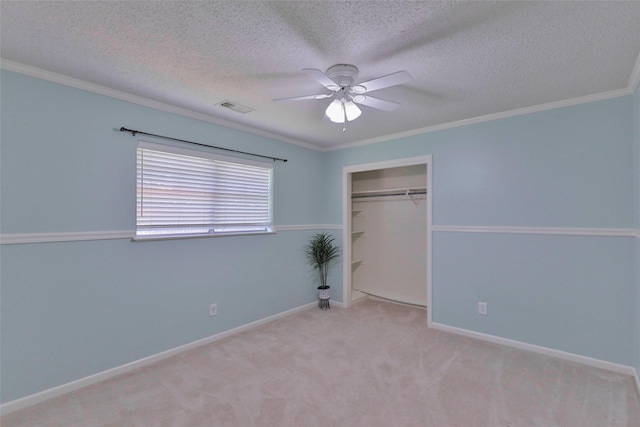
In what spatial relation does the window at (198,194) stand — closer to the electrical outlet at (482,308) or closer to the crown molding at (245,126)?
the crown molding at (245,126)

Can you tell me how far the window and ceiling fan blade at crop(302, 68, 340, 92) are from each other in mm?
1741

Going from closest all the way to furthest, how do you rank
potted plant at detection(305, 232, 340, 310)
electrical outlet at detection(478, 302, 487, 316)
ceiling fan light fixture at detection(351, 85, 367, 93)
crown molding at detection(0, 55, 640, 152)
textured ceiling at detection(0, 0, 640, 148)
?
textured ceiling at detection(0, 0, 640, 148), ceiling fan light fixture at detection(351, 85, 367, 93), crown molding at detection(0, 55, 640, 152), electrical outlet at detection(478, 302, 487, 316), potted plant at detection(305, 232, 340, 310)

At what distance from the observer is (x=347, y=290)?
4.45m

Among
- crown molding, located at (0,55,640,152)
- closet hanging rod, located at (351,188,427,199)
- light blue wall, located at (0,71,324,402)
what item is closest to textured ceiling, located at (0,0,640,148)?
crown molding, located at (0,55,640,152)

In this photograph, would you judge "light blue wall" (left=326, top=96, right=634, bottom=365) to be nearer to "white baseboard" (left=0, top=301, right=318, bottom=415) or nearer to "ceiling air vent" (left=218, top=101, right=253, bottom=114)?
"ceiling air vent" (left=218, top=101, right=253, bottom=114)

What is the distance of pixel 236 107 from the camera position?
2955mm

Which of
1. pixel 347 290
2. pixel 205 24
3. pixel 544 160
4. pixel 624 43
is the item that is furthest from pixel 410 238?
pixel 205 24

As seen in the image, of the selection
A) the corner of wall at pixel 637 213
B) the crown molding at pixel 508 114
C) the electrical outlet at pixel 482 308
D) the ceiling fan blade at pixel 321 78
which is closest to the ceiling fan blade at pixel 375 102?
the ceiling fan blade at pixel 321 78

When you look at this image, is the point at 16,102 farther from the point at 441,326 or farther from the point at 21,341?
the point at 441,326

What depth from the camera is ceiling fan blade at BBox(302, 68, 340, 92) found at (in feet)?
5.81

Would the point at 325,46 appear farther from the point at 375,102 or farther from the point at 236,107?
the point at 236,107

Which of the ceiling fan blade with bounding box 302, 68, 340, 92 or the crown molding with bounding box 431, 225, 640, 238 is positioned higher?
the ceiling fan blade with bounding box 302, 68, 340, 92

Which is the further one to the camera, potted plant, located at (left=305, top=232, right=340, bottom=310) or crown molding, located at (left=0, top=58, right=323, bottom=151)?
potted plant, located at (left=305, top=232, right=340, bottom=310)

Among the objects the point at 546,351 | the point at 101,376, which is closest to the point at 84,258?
the point at 101,376
